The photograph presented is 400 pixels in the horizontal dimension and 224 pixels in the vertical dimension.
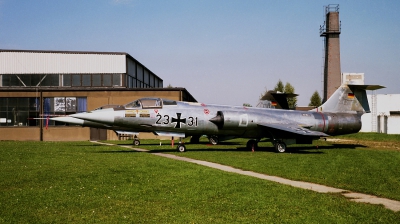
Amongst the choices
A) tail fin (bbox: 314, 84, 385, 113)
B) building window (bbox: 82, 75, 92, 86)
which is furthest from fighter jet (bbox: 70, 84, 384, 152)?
building window (bbox: 82, 75, 92, 86)

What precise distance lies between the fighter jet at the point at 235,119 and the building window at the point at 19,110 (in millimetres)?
25237

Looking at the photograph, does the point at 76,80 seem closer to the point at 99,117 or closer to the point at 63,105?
the point at 63,105

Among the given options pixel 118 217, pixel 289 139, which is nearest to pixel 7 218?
pixel 118 217

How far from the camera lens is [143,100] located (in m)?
22.0

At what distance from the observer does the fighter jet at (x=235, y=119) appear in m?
21.6

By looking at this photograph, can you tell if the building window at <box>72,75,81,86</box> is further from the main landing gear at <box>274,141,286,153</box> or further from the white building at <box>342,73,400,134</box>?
the white building at <box>342,73,400,134</box>

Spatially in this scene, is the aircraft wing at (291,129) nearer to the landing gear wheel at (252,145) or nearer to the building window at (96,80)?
the landing gear wheel at (252,145)

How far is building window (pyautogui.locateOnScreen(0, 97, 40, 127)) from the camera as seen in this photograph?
4331 cm

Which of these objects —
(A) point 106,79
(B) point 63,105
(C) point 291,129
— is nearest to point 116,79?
(A) point 106,79

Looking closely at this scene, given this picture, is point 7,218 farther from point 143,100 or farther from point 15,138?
point 15,138

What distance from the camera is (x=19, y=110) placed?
1715 inches

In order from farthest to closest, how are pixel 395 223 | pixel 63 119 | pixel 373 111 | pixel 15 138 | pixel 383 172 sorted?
pixel 373 111 → pixel 15 138 → pixel 63 119 → pixel 383 172 → pixel 395 223

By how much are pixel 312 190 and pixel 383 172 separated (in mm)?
5255

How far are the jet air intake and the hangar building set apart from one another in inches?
790
